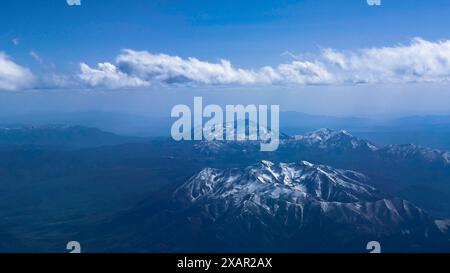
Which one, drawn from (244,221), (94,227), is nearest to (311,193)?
(244,221)

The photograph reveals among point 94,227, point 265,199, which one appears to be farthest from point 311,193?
point 94,227

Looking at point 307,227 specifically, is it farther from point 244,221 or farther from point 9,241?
point 9,241

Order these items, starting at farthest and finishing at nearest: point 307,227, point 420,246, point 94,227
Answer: point 94,227, point 307,227, point 420,246
